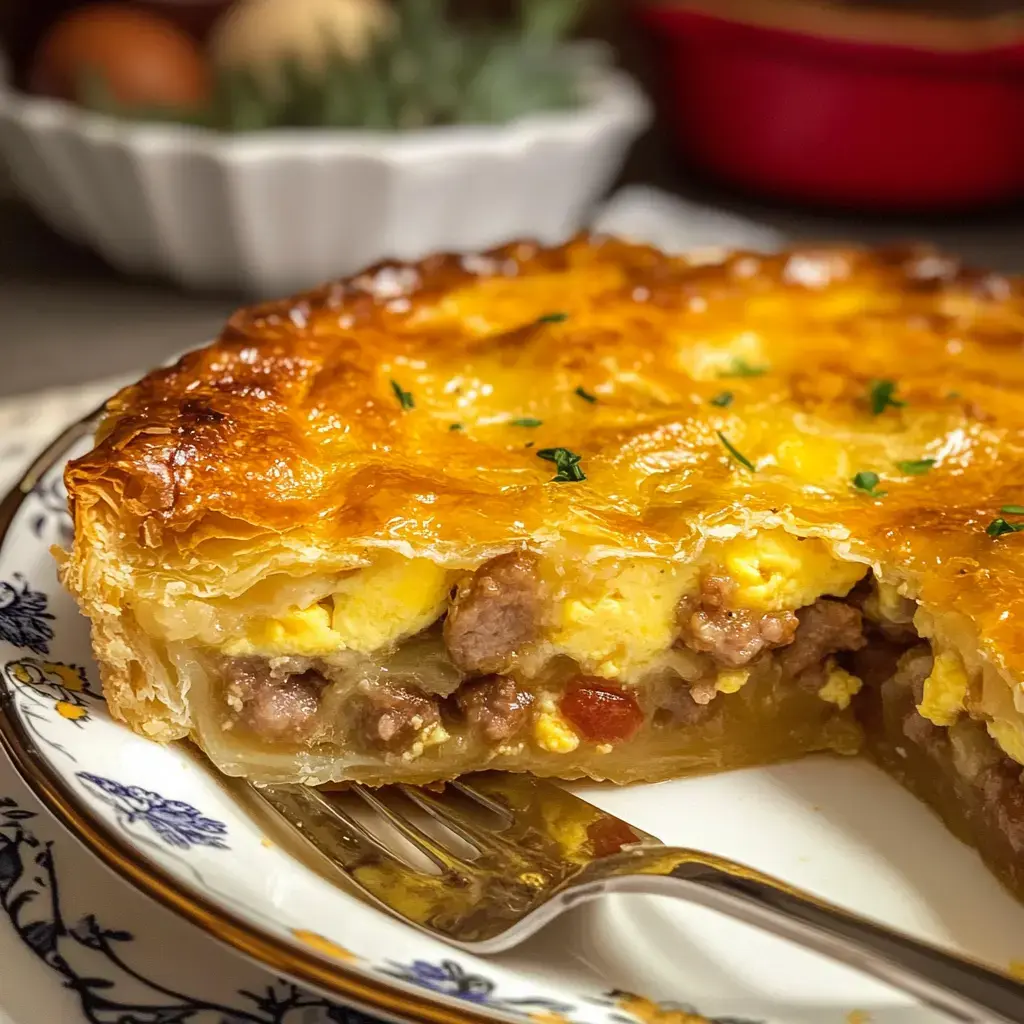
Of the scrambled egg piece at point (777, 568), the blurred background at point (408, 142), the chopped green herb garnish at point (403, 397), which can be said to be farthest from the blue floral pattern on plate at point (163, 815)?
the blurred background at point (408, 142)

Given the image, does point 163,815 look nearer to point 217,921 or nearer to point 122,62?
point 217,921

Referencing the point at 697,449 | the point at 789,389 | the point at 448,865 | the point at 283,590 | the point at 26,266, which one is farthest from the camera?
the point at 26,266

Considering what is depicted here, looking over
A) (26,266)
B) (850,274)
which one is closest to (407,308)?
(850,274)

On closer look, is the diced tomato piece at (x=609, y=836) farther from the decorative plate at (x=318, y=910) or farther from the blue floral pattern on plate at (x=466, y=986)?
the blue floral pattern on plate at (x=466, y=986)

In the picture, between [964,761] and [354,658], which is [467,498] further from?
[964,761]

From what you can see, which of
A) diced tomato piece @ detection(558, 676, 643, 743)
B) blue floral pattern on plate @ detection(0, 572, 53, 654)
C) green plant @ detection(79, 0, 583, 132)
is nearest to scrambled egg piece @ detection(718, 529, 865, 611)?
diced tomato piece @ detection(558, 676, 643, 743)

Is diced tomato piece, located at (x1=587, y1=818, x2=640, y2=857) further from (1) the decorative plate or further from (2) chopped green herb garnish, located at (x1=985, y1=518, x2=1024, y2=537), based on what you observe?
(2) chopped green herb garnish, located at (x1=985, y1=518, x2=1024, y2=537)

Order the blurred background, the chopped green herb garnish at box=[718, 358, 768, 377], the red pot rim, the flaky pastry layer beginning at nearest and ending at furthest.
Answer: the flaky pastry layer < the chopped green herb garnish at box=[718, 358, 768, 377] < the blurred background < the red pot rim
